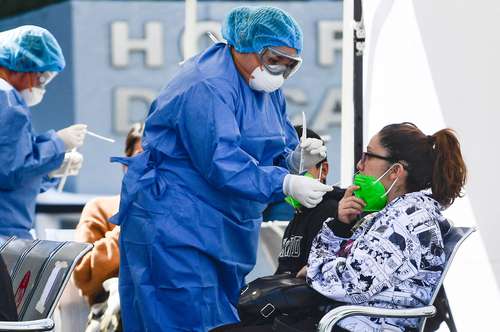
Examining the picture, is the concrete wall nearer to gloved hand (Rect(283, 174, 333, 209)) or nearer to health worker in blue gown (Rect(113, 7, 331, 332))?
health worker in blue gown (Rect(113, 7, 331, 332))

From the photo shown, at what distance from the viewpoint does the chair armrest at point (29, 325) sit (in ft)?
9.22

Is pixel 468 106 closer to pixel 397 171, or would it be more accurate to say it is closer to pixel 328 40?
pixel 397 171

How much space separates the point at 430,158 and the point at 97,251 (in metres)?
1.76

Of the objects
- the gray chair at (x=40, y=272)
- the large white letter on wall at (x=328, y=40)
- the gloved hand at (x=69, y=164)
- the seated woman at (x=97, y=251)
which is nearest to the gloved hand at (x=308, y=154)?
the gray chair at (x=40, y=272)

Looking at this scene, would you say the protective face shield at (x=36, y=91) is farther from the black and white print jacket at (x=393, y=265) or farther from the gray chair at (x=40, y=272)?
the black and white print jacket at (x=393, y=265)

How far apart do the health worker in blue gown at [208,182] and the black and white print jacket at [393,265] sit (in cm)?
23

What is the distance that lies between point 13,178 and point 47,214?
1609 millimetres

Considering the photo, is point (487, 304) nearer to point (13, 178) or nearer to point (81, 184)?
point (13, 178)

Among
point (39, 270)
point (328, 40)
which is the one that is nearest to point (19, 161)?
point (39, 270)

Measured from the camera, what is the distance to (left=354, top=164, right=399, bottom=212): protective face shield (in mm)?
3354

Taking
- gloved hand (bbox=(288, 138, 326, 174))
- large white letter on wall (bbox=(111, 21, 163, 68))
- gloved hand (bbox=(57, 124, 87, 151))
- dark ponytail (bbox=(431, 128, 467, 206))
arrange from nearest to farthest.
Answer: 1. dark ponytail (bbox=(431, 128, 467, 206))
2. gloved hand (bbox=(288, 138, 326, 174))
3. gloved hand (bbox=(57, 124, 87, 151))
4. large white letter on wall (bbox=(111, 21, 163, 68))

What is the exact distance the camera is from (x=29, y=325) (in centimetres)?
291

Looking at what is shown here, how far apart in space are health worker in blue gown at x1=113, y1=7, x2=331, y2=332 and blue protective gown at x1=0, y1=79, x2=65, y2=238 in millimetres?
866

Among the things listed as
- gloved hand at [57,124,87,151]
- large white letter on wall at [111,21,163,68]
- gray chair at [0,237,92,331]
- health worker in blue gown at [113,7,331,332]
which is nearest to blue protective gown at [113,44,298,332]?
health worker in blue gown at [113,7,331,332]
